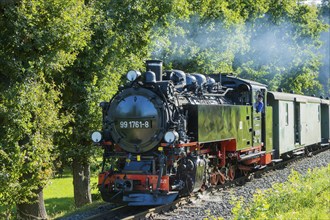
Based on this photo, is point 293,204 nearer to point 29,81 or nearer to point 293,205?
point 293,205

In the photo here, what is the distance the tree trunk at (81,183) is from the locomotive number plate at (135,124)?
5.38 m

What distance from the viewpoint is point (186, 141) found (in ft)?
33.2

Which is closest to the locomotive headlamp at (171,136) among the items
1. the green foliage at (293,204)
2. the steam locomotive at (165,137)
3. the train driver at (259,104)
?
→ the steam locomotive at (165,137)

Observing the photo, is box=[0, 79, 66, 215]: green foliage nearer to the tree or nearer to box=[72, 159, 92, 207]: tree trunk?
the tree

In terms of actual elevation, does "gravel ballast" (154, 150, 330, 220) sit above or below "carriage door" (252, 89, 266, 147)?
below

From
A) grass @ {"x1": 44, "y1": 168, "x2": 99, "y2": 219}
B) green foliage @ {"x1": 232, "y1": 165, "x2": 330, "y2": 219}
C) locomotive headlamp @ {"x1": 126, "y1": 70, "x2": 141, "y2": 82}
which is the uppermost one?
locomotive headlamp @ {"x1": 126, "y1": 70, "x2": 141, "y2": 82}

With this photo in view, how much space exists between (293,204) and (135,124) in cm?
380

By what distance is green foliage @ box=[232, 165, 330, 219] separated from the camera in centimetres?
667

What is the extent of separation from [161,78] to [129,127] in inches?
52.7

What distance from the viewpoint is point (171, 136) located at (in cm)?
955

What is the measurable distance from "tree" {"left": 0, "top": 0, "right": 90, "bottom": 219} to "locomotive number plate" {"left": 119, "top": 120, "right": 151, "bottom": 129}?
2165 mm

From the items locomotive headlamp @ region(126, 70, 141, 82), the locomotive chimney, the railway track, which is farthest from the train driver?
locomotive headlamp @ region(126, 70, 141, 82)

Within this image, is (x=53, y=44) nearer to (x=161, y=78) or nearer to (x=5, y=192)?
(x=161, y=78)

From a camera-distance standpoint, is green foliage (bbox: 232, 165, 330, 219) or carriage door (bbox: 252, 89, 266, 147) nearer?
green foliage (bbox: 232, 165, 330, 219)
